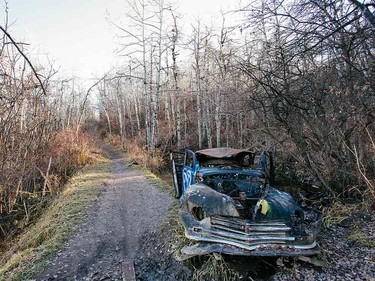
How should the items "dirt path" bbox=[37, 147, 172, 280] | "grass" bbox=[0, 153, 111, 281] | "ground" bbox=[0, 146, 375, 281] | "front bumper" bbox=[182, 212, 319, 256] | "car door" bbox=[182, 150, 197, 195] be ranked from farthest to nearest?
"car door" bbox=[182, 150, 197, 195], "grass" bbox=[0, 153, 111, 281], "dirt path" bbox=[37, 147, 172, 280], "ground" bbox=[0, 146, 375, 281], "front bumper" bbox=[182, 212, 319, 256]

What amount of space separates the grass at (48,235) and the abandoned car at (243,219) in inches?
109

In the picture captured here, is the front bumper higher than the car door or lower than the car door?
lower

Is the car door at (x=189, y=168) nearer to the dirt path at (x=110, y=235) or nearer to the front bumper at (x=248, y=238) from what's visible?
the dirt path at (x=110, y=235)

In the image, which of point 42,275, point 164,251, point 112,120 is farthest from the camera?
point 112,120

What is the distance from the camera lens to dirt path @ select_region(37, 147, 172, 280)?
15.4ft

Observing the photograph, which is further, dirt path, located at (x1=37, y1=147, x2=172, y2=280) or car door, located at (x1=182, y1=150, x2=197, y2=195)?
car door, located at (x1=182, y1=150, x2=197, y2=195)

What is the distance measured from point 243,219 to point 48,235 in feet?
15.1

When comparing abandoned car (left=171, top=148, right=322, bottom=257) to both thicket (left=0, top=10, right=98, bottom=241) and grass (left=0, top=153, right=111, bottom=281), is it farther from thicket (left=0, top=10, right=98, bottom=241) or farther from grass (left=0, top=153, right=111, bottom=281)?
thicket (left=0, top=10, right=98, bottom=241)

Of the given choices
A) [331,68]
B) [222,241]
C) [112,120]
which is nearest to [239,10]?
[331,68]

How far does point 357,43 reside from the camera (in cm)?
555

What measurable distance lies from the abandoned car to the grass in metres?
2.76

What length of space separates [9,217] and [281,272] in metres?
8.22

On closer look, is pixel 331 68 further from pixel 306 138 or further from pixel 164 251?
pixel 164 251

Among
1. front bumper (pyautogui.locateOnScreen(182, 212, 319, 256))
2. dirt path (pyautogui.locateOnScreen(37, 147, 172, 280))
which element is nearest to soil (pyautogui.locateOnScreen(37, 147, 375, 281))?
dirt path (pyautogui.locateOnScreen(37, 147, 172, 280))
